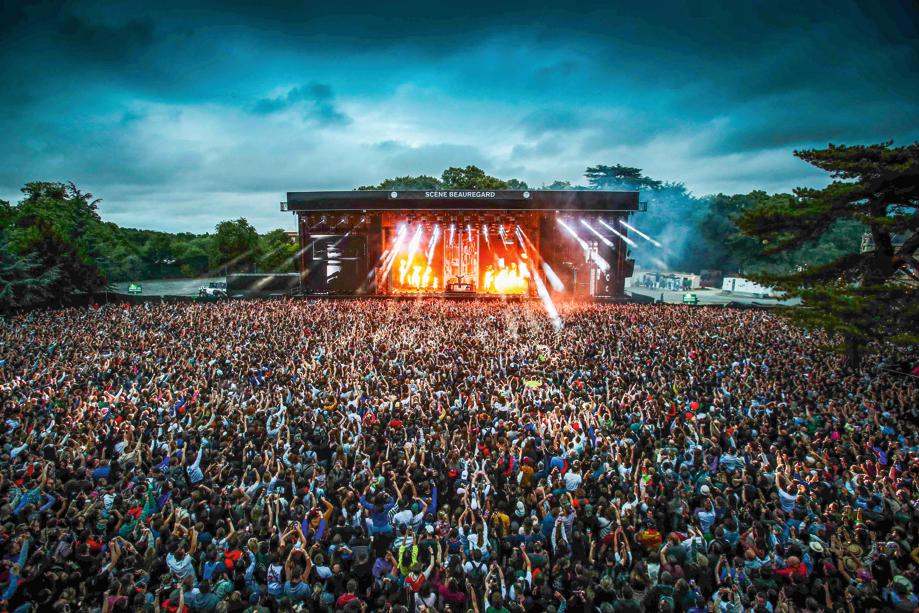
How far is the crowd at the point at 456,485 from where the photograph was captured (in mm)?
4254

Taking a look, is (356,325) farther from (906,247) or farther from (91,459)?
(906,247)

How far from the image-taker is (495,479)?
21.2 ft

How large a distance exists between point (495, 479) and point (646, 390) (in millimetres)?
5122

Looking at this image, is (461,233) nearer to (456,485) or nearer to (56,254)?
(56,254)

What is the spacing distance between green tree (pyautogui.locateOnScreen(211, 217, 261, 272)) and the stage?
70.2ft

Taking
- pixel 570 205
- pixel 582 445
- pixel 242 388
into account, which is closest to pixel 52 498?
pixel 242 388

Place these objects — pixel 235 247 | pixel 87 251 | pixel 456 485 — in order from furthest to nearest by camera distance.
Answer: pixel 235 247
pixel 87 251
pixel 456 485

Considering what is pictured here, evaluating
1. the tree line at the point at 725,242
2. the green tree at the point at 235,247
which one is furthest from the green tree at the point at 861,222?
the green tree at the point at 235,247

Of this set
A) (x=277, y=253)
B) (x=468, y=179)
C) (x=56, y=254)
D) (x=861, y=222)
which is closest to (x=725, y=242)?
(x=468, y=179)

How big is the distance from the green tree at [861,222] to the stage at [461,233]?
1431 cm

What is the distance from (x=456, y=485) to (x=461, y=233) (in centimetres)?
2659

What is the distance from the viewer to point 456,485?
19.7 ft

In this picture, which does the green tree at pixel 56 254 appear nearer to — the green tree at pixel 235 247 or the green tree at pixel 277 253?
the green tree at pixel 235 247

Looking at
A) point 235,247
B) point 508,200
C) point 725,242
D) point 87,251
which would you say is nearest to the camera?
point 508,200
